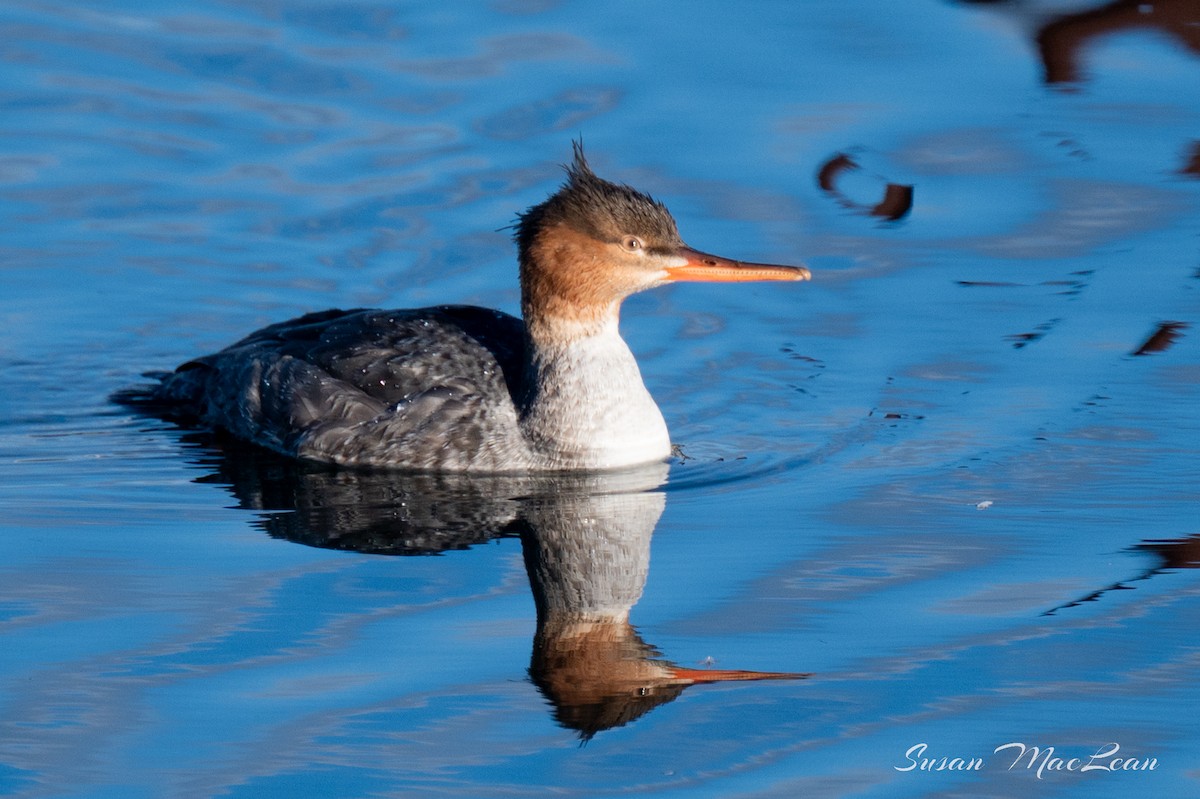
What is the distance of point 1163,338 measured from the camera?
10773mm

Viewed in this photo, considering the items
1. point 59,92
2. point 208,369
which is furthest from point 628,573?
point 59,92

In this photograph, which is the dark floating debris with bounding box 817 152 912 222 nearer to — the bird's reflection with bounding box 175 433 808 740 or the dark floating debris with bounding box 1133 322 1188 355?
the dark floating debris with bounding box 1133 322 1188 355

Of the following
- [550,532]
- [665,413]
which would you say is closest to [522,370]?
[665,413]

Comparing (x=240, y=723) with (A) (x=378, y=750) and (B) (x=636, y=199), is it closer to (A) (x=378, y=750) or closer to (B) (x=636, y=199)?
(A) (x=378, y=750)

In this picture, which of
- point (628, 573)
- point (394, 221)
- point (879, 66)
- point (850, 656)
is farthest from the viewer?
point (879, 66)

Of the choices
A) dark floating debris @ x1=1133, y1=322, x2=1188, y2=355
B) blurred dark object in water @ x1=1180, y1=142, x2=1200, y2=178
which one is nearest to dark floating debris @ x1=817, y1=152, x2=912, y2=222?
blurred dark object in water @ x1=1180, y1=142, x2=1200, y2=178

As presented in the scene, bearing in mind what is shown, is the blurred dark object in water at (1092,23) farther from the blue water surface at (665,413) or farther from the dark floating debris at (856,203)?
the dark floating debris at (856,203)

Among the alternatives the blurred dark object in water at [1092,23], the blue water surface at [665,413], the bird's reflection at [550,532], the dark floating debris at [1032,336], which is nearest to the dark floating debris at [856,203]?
the blue water surface at [665,413]

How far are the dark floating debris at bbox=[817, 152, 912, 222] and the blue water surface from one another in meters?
0.09

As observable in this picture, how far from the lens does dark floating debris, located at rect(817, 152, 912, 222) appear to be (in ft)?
43.3

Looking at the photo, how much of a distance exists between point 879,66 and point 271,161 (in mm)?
4995

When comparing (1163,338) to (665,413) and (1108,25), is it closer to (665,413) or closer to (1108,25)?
(665,413)

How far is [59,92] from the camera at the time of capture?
15.1 m
